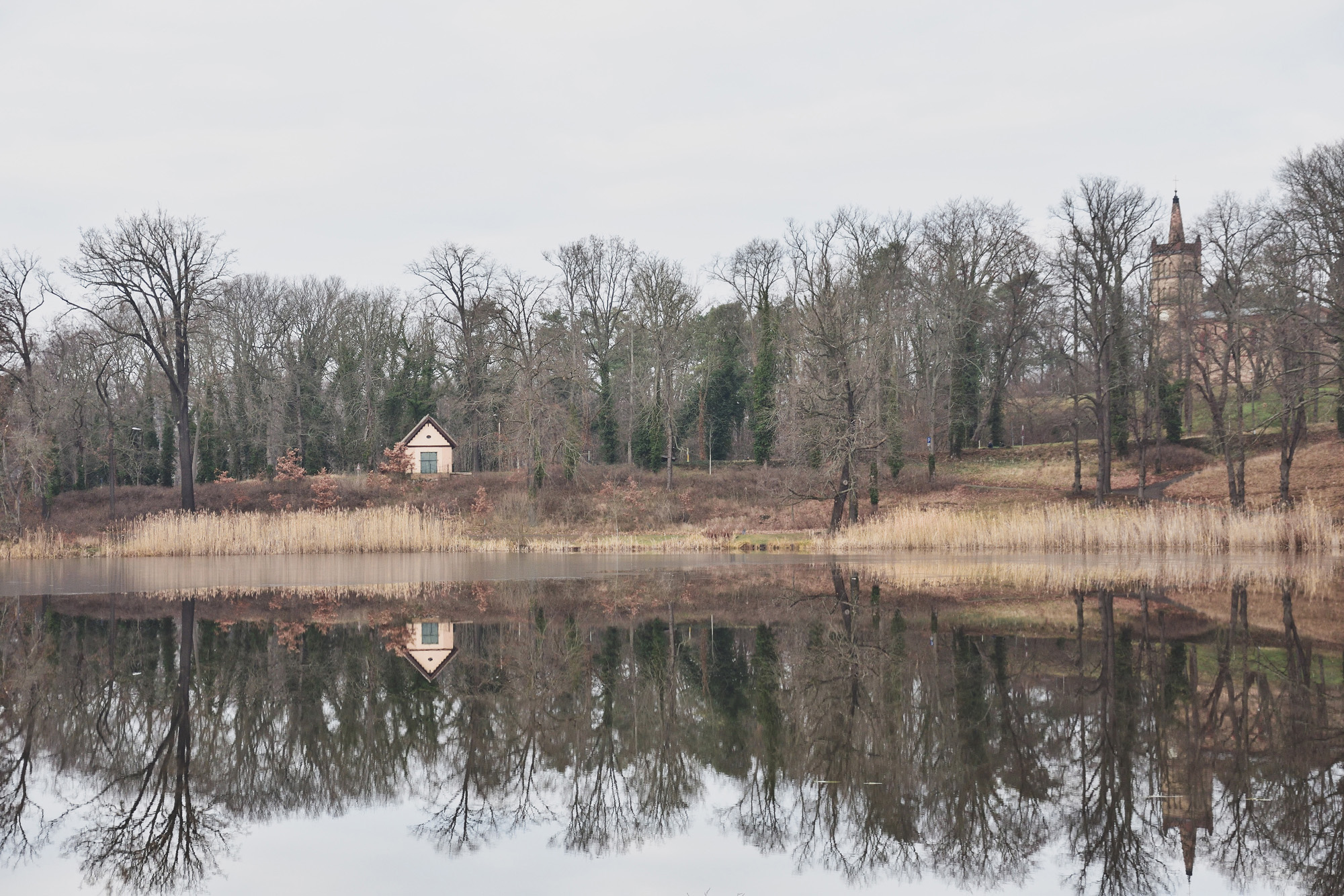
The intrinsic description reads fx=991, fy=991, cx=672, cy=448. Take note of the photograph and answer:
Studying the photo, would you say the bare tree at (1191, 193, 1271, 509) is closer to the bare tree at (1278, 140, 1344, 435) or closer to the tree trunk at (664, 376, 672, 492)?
the bare tree at (1278, 140, 1344, 435)

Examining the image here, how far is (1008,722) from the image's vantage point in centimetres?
749

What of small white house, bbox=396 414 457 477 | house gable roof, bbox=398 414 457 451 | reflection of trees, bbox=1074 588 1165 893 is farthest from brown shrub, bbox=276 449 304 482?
reflection of trees, bbox=1074 588 1165 893

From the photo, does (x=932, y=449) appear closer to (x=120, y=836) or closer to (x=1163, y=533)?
(x=1163, y=533)

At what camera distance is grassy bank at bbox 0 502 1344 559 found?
23594mm

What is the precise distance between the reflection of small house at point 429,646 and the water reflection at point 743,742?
0.08 m

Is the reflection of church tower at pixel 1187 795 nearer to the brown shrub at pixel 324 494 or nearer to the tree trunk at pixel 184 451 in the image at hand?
the tree trunk at pixel 184 451

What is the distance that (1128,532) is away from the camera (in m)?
24.1

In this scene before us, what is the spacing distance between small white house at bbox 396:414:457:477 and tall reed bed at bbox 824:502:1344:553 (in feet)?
115

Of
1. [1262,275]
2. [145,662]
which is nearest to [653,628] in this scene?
[145,662]

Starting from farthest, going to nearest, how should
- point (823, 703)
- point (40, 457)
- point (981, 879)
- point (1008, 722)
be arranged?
1. point (40, 457)
2. point (823, 703)
3. point (1008, 722)
4. point (981, 879)

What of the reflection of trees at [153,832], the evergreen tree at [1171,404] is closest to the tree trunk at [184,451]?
the reflection of trees at [153,832]

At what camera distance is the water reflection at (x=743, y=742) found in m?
5.42

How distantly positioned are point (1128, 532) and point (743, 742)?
65.0ft

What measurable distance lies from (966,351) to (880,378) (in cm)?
1349
